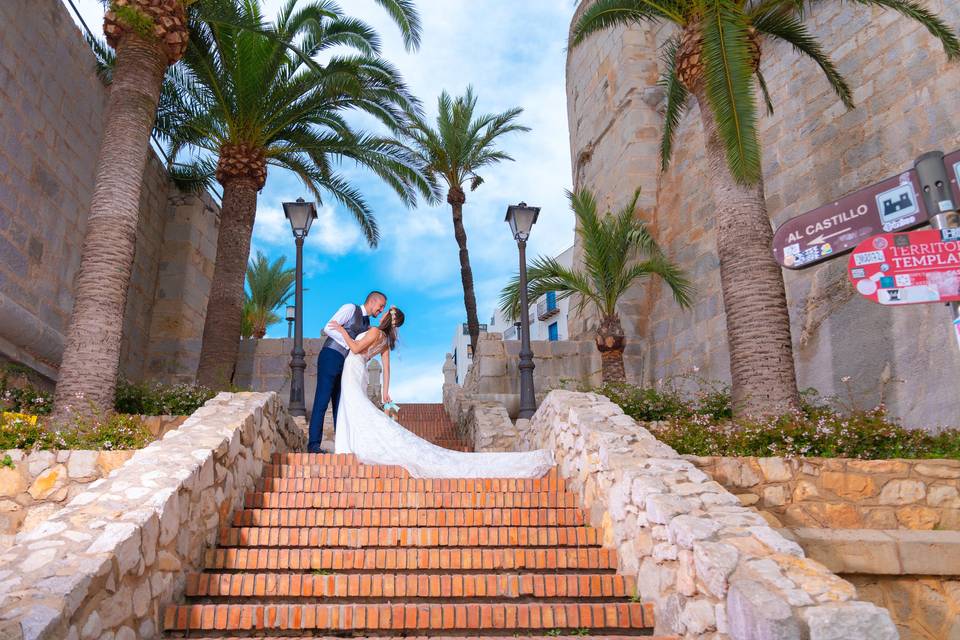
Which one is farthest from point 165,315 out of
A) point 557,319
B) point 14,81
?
point 557,319

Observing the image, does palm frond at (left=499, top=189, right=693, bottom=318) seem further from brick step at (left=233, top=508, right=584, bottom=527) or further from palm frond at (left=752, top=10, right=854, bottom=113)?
brick step at (left=233, top=508, right=584, bottom=527)

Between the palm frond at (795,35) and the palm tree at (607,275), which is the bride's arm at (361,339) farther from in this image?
the palm frond at (795,35)

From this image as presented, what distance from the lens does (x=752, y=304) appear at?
25.8 ft

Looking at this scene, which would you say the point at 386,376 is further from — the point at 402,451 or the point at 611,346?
the point at 611,346

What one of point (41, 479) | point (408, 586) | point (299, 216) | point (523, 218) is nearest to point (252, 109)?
point (299, 216)

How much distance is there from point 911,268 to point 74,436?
6.94 metres

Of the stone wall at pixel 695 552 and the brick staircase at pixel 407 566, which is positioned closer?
the stone wall at pixel 695 552

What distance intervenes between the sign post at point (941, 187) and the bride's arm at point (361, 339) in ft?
16.6

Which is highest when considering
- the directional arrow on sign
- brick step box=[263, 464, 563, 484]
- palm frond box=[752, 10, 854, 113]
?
palm frond box=[752, 10, 854, 113]

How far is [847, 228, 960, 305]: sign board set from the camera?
3.96 m

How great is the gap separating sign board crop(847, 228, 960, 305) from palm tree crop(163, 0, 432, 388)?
29.1 feet

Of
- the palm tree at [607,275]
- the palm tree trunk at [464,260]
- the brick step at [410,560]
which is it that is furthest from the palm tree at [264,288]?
the brick step at [410,560]

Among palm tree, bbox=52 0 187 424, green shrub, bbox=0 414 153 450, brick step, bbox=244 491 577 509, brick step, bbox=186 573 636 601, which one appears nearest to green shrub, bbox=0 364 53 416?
palm tree, bbox=52 0 187 424

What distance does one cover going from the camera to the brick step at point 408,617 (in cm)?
396
